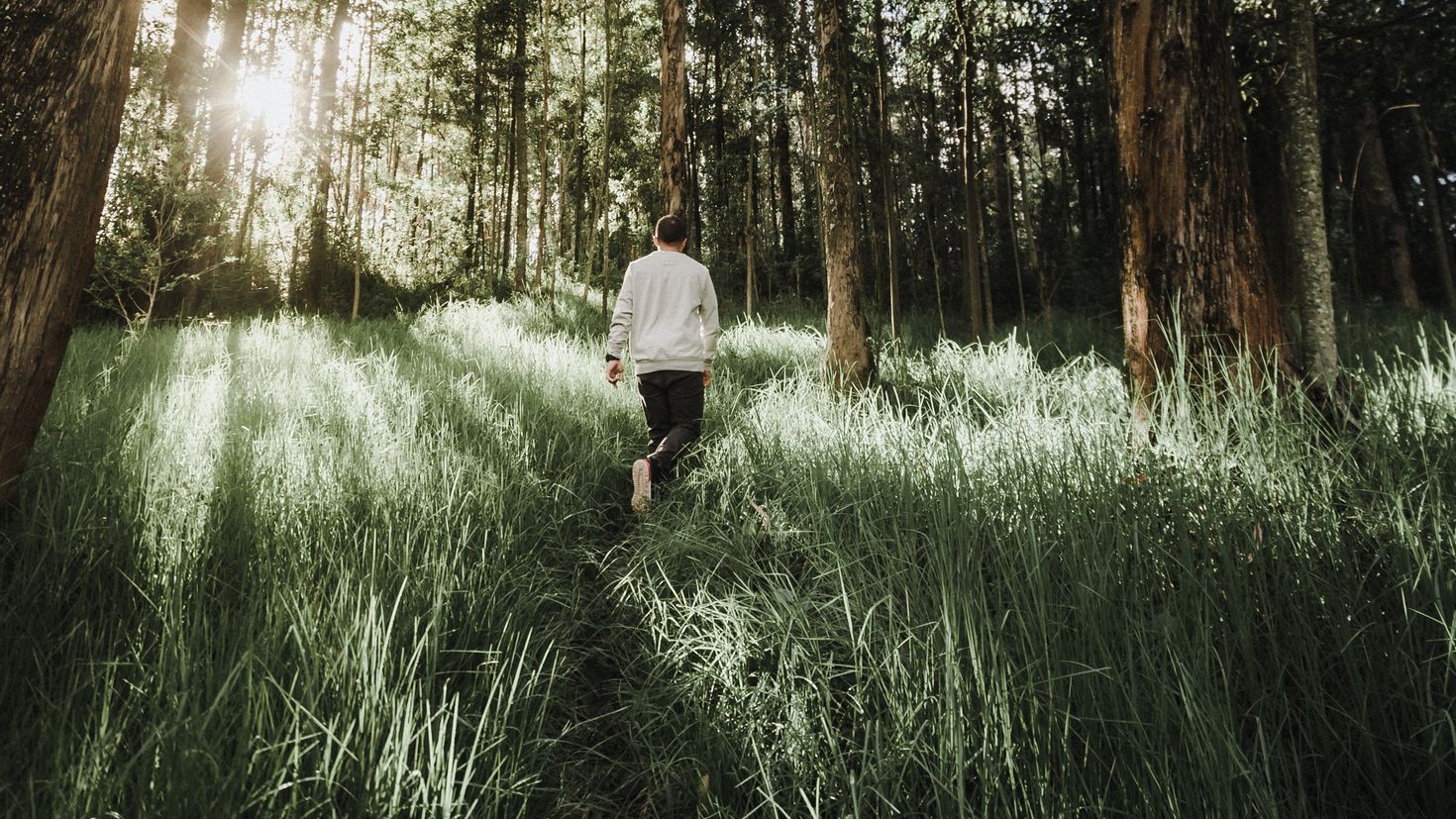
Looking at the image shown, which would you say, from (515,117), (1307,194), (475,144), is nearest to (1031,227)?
(1307,194)

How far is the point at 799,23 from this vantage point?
12609mm

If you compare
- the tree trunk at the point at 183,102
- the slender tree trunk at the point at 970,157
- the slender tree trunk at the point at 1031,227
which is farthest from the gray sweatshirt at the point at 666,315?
the tree trunk at the point at 183,102

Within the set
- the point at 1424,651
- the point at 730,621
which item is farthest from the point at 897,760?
the point at 1424,651

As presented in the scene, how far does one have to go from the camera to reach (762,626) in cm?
213

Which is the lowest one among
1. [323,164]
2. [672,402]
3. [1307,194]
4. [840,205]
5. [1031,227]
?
[672,402]

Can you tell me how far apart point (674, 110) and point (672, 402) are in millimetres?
5580

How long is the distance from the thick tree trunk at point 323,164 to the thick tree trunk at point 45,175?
1170 cm

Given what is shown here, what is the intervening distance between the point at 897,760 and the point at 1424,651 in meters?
1.30

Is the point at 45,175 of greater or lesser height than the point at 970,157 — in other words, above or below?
below

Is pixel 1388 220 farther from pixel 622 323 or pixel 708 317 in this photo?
pixel 622 323

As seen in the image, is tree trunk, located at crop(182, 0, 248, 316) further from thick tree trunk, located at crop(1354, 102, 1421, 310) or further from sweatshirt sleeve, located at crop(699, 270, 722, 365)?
thick tree trunk, located at crop(1354, 102, 1421, 310)

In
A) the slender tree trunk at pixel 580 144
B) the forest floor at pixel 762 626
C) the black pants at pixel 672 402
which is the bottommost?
the forest floor at pixel 762 626

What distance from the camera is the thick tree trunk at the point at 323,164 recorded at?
12.9m

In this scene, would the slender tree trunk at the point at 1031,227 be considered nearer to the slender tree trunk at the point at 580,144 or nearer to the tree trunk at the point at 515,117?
the slender tree trunk at the point at 580,144
